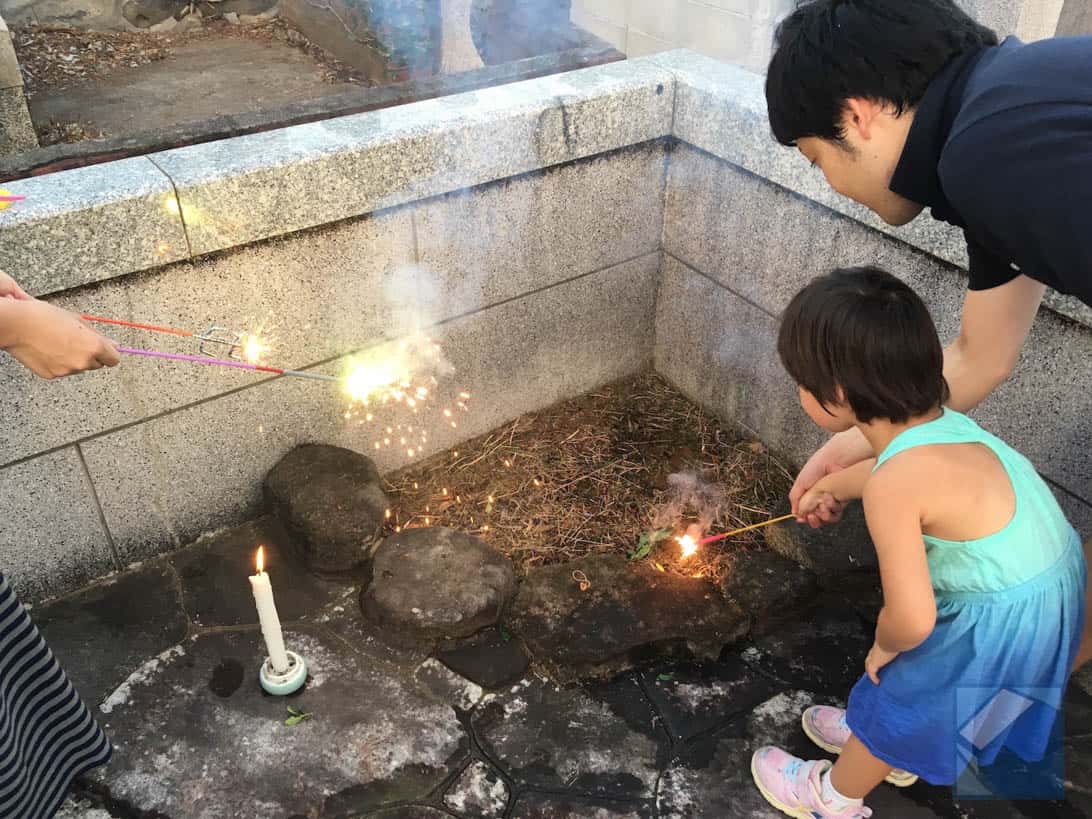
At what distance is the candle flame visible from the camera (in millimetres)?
3889

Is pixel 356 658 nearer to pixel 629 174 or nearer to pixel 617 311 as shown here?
pixel 617 311

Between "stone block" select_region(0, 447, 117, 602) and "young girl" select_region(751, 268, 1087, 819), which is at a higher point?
"young girl" select_region(751, 268, 1087, 819)

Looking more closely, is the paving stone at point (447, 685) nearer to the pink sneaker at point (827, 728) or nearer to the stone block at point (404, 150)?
the pink sneaker at point (827, 728)

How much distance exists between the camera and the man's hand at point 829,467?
2811 millimetres

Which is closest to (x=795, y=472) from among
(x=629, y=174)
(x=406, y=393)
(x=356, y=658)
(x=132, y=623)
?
(x=629, y=174)

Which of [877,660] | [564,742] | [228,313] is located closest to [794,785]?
[877,660]

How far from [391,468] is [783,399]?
199 cm

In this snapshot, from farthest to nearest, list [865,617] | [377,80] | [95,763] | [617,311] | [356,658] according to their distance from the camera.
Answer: [377,80] < [617,311] < [865,617] < [356,658] < [95,763]

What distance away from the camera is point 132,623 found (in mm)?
3568

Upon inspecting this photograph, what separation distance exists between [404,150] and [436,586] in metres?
1.78

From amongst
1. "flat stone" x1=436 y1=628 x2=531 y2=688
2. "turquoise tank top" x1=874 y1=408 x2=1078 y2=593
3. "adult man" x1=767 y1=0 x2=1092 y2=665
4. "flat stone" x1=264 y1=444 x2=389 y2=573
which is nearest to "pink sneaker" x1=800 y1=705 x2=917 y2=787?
"turquoise tank top" x1=874 y1=408 x2=1078 y2=593

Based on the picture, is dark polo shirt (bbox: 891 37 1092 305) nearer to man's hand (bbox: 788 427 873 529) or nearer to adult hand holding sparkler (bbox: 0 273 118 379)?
man's hand (bbox: 788 427 873 529)

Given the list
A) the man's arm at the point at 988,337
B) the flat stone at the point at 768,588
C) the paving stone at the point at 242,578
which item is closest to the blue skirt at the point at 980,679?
the man's arm at the point at 988,337

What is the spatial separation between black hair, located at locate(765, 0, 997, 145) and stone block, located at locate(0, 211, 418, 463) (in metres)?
2.05
